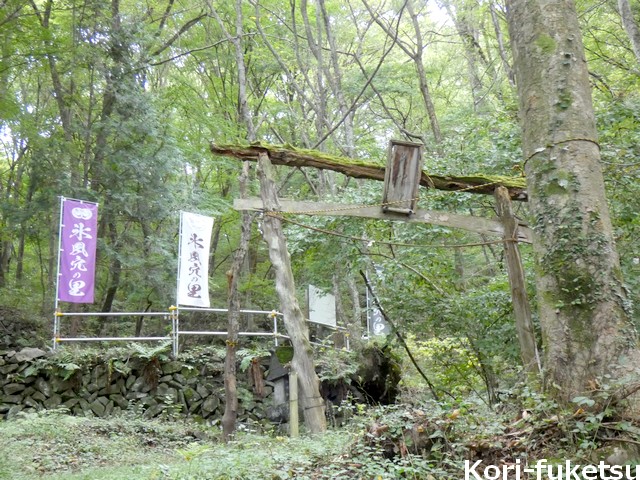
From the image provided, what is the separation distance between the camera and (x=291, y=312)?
725cm

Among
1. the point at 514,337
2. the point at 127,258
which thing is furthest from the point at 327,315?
the point at 514,337

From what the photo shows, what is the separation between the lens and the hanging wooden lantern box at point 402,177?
7.14 meters

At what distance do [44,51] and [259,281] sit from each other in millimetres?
7640

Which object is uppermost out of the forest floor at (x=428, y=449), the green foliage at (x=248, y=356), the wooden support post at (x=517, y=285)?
the wooden support post at (x=517, y=285)

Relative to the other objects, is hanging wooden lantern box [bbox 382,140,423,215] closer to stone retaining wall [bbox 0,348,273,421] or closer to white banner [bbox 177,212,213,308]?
white banner [bbox 177,212,213,308]

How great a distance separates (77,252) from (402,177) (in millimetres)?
6613

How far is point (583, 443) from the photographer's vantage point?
3.73 meters

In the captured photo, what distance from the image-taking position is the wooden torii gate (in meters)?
7.16

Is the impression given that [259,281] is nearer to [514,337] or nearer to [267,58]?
[267,58]

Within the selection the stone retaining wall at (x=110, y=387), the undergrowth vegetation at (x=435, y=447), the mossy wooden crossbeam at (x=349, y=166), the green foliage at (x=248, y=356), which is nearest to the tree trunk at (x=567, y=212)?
the undergrowth vegetation at (x=435, y=447)

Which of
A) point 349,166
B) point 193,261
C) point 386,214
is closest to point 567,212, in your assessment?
point 386,214

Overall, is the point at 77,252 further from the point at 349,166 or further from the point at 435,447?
the point at 435,447

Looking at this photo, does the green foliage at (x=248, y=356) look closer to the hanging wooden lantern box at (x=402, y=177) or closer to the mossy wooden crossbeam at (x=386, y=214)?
the mossy wooden crossbeam at (x=386, y=214)

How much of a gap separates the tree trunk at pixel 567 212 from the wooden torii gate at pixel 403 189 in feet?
7.72
